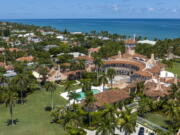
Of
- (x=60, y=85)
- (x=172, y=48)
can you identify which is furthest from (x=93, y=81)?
(x=172, y=48)

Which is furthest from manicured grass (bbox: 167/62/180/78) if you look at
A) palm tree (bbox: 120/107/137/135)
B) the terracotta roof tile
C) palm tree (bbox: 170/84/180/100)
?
palm tree (bbox: 120/107/137/135)

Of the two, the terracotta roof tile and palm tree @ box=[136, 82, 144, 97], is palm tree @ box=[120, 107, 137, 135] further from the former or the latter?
palm tree @ box=[136, 82, 144, 97]

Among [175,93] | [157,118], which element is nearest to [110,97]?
[157,118]

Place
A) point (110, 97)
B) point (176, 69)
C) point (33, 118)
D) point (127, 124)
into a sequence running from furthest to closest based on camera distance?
point (176, 69), point (110, 97), point (33, 118), point (127, 124)

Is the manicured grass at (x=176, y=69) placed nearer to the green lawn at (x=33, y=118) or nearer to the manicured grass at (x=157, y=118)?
the manicured grass at (x=157, y=118)

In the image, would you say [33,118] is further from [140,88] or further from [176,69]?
[176,69]

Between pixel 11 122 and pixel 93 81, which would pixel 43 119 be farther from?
pixel 93 81
